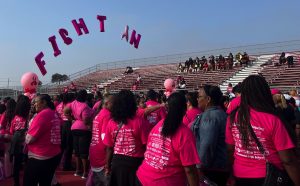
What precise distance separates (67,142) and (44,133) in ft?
12.5

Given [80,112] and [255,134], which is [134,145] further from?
[80,112]

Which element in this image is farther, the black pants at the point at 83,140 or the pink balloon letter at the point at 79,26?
the pink balloon letter at the point at 79,26

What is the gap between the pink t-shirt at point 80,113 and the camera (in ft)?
22.7

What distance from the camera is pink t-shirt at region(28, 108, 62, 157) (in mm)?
4531

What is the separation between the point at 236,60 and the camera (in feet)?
84.3

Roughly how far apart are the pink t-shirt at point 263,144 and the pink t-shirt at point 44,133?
8.17ft

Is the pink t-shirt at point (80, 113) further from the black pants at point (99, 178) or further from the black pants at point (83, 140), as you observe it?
the black pants at point (99, 178)

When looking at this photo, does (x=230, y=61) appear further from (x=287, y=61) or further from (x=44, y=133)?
(x=44, y=133)

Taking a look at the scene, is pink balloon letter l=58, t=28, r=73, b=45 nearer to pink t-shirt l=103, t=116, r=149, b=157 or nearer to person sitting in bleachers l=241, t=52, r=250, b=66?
person sitting in bleachers l=241, t=52, r=250, b=66

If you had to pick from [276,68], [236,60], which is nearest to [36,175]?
[276,68]

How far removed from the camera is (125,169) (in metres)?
3.81

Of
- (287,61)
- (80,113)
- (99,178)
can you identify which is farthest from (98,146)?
(287,61)

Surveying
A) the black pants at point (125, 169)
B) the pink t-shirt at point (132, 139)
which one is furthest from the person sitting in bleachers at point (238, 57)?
the black pants at point (125, 169)

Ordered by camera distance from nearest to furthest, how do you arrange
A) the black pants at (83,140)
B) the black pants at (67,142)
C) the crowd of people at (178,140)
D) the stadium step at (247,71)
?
1. the crowd of people at (178,140)
2. the black pants at (83,140)
3. the black pants at (67,142)
4. the stadium step at (247,71)
